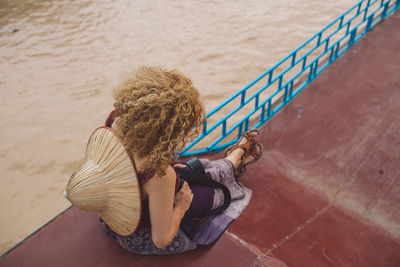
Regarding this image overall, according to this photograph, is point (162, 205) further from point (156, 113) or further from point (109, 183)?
point (156, 113)

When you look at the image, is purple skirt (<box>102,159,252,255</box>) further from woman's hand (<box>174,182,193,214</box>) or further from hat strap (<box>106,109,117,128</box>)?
hat strap (<box>106,109,117,128</box>)

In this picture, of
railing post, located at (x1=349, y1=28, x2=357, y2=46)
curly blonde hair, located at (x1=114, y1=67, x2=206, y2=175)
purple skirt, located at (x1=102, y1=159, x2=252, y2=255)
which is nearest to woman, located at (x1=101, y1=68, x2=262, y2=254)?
curly blonde hair, located at (x1=114, y1=67, x2=206, y2=175)

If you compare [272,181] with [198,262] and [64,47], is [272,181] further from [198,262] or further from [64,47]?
[64,47]

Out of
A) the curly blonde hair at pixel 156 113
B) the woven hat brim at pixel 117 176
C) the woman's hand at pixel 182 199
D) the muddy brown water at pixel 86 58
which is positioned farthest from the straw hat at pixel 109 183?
the muddy brown water at pixel 86 58

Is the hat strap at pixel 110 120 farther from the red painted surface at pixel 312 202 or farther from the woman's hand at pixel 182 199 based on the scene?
the red painted surface at pixel 312 202

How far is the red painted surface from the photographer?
2.17m

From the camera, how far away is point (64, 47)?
7.77 m

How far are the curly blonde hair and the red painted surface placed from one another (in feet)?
3.35

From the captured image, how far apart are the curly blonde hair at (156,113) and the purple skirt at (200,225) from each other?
73 cm

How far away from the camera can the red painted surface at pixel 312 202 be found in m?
2.17

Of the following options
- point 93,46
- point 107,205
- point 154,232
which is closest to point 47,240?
point 107,205

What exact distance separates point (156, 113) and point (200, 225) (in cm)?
115

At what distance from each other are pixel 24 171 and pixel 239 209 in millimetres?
3694

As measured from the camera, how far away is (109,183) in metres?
1.62
